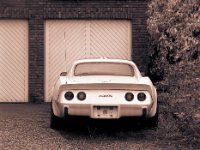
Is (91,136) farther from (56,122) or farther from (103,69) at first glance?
(103,69)

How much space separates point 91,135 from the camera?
897 centimetres

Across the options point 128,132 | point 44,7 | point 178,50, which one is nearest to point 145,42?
point 178,50

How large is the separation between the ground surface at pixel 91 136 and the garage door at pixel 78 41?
12.9 feet

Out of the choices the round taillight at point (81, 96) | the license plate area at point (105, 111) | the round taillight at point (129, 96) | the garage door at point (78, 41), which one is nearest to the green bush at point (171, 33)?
the garage door at point (78, 41)

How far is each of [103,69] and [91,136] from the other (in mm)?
1565

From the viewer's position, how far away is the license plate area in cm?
848

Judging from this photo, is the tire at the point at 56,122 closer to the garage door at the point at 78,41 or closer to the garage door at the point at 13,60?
the garage door at the point at 78,41

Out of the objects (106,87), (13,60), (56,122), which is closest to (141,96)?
(106,87)

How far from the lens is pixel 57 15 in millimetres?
14742

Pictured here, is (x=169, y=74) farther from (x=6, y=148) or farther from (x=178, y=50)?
(x=6, y=148)

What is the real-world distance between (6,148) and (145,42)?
8.01 m

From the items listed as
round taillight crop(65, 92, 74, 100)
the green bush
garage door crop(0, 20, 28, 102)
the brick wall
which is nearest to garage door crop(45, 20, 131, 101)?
the brick wall

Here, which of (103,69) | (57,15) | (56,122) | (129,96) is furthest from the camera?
(57,15)

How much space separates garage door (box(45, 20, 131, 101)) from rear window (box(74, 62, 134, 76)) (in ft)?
16.1
